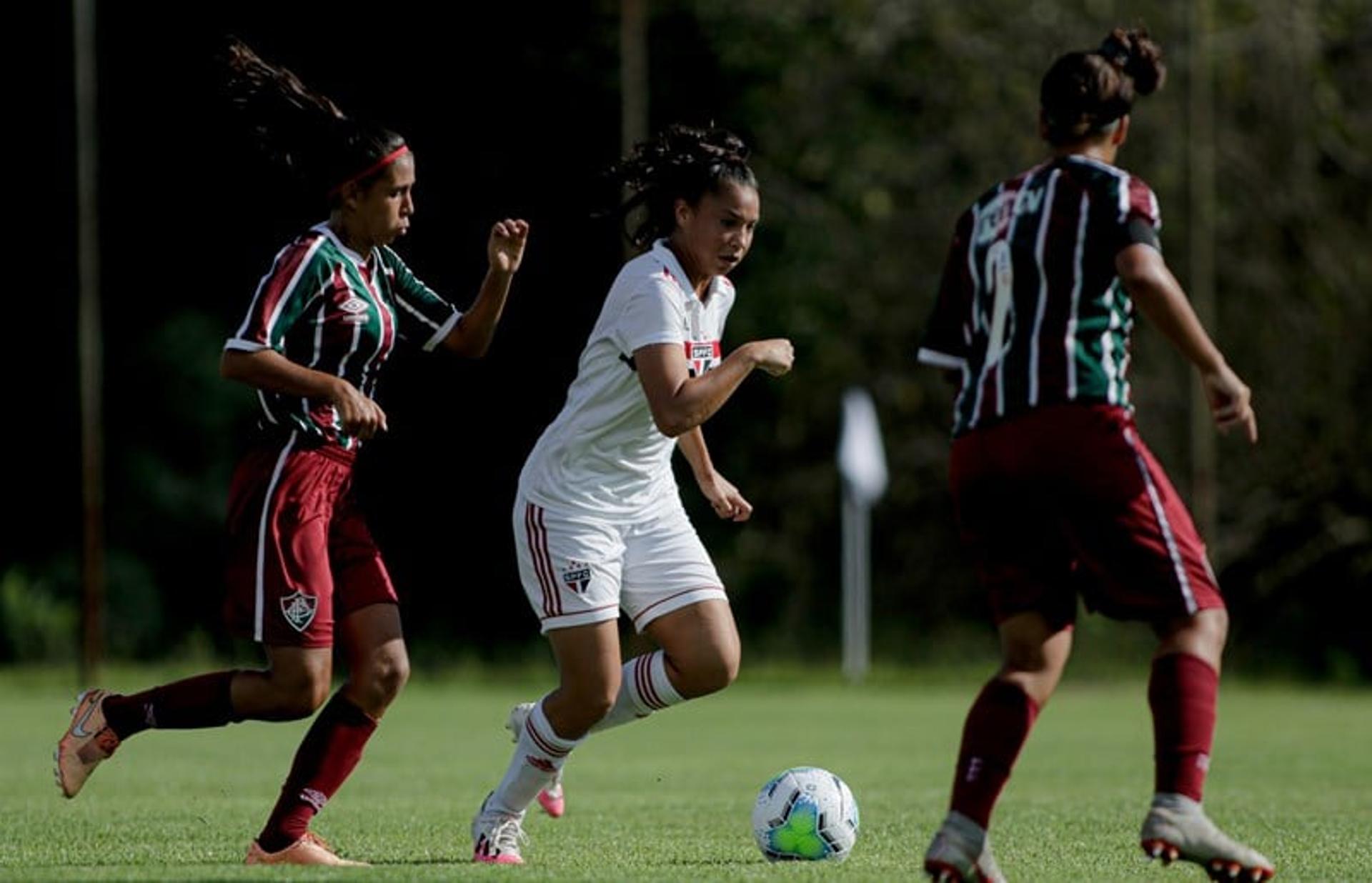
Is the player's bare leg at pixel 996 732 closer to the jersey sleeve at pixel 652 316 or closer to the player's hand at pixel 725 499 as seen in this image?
the jersey sleeve at pixel 652 316

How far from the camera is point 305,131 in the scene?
21.9 ft

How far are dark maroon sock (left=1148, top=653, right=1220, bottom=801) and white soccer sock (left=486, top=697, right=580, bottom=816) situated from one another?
1.95m

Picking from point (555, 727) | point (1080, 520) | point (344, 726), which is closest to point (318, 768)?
point (344, 726)

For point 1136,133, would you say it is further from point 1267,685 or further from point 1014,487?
point 1014,487

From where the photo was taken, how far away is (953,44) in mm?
25328

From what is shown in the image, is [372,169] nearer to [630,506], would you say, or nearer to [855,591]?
[630,506]

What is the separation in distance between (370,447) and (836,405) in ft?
17.1

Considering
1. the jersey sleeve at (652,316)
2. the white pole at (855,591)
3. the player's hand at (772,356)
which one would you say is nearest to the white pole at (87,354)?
the white pole at (855,591)

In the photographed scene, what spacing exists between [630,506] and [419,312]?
886 millimetres

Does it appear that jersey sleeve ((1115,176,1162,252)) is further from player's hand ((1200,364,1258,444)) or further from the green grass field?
the green grass field

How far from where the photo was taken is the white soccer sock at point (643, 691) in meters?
6.85

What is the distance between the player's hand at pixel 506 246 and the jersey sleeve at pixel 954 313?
65.3 inches

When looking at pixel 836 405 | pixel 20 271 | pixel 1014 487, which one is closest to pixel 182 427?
pixel 20 271

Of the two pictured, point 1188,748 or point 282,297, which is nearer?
Answer: point 1188,748
